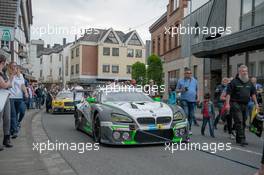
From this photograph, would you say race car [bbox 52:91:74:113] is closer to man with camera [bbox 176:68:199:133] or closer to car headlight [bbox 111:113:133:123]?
man with camera [bbox 176:68:199:133]

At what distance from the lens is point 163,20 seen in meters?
36.3

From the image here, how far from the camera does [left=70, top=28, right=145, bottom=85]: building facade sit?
210 ft

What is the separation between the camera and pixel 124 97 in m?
9.03

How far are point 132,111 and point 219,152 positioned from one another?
1.83m

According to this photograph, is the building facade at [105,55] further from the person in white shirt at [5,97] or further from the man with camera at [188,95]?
the person in white shirt at [5,97]

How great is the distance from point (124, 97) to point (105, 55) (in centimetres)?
5540

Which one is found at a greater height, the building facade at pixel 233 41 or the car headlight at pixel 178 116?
the building facade at pixel 233 41

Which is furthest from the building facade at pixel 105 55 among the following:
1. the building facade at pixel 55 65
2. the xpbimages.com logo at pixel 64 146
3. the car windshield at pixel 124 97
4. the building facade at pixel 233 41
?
the xpbimages.com logo at pixel 64 146

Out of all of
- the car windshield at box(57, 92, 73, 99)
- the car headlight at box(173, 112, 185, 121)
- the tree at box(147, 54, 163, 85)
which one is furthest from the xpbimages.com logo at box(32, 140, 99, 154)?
the tree at box(147, 54, 163, 85)

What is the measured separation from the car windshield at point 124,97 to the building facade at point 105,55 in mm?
54440

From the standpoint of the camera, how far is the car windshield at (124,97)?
891cm

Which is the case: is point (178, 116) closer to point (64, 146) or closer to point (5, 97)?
point (64, 146)

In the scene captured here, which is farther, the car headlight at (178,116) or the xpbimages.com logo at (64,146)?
the car headlight at (178,116)

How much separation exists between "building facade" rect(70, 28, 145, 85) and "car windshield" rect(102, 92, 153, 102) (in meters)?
54.4
